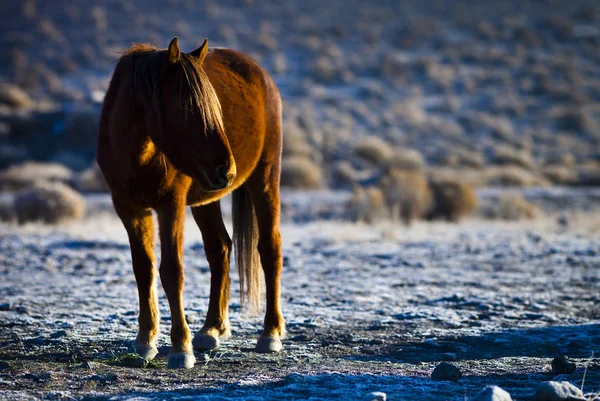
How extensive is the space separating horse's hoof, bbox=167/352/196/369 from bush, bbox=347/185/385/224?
11.2 meters

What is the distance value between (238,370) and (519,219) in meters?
13.4

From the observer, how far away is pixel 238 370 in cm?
500

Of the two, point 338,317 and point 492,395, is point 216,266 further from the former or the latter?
point 492,395

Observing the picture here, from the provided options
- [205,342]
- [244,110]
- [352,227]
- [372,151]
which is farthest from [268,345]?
[372,151]

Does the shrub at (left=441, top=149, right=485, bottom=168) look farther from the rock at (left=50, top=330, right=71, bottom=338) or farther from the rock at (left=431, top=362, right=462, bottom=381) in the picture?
the rock at (left=431, top=362, right=462, bottom=381)

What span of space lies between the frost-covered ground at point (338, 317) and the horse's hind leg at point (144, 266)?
17cm

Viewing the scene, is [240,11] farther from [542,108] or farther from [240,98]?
[240,98]

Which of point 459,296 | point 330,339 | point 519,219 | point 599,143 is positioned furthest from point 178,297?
point 599,143

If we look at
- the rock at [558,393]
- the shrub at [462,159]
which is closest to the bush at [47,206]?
the rock at [558,393]

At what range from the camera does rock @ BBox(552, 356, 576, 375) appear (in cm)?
483

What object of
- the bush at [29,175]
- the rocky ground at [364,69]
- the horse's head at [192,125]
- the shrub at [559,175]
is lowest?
the horse's head at [192,125]

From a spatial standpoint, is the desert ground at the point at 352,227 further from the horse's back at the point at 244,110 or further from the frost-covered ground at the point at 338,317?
the horse's back at the point at 244,110

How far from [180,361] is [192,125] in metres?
1.52

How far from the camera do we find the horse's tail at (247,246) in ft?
21.3
